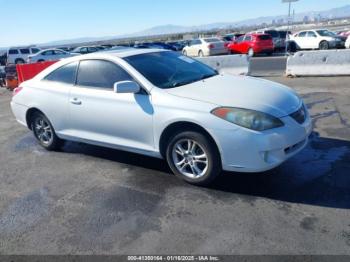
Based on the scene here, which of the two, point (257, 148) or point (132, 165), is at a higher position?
point (257, 148)

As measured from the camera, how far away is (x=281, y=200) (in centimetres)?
369

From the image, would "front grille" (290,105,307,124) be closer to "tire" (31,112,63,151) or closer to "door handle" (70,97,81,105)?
"door handle" (70,97,81,105)

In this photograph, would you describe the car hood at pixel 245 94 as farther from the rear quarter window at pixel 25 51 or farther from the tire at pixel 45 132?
the rear quarter window at pixel 25 51

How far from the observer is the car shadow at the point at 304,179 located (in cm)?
372

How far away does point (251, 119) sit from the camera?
11.9 ft

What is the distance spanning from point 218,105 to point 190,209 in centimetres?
117

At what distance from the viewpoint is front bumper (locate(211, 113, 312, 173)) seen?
3.59 m

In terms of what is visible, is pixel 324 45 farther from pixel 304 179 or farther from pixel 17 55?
pixel 17 55

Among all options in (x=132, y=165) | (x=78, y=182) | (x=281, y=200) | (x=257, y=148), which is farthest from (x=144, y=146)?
(x=281, y=200)

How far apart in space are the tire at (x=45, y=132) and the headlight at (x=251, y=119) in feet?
10.5

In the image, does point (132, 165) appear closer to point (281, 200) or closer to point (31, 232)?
point (31, 232)

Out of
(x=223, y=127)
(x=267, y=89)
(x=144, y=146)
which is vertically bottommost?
(x=144, y=146)

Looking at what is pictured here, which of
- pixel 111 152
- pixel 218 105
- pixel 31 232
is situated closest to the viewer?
pixel 31 232

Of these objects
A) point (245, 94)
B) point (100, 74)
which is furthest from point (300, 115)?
point (100, 74)
